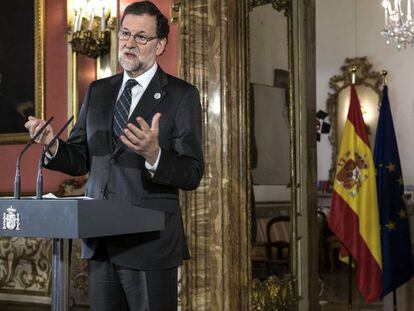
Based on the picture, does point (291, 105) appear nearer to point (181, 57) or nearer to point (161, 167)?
point (181, 57)

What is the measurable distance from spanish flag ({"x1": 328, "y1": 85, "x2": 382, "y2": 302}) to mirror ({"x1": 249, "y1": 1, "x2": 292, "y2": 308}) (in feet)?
3.72

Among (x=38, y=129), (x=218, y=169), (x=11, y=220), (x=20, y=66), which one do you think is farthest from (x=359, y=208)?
(x=11, y=220)

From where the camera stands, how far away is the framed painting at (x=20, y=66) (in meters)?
4.98

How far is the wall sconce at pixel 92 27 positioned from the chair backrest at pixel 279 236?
5.29 feet

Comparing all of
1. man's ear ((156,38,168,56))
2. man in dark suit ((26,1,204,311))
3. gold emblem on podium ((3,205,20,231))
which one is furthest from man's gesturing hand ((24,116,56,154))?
man's ear ((156,38,168,56))

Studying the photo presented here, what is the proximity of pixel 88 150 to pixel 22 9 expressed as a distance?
3.39 metres

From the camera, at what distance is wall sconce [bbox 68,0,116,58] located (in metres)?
4.46

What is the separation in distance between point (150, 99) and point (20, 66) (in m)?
3.39

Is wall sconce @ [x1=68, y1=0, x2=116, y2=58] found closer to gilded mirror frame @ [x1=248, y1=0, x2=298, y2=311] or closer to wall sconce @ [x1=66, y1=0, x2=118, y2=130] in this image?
wall sconce @ [x1=66, y1=0, x2=118, y2=130]

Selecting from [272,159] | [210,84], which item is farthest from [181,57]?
[272,159]

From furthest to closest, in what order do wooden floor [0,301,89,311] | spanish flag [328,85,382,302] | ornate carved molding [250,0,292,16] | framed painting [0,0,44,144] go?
spanish flag [328,85,382,302] → framed painting [0,0,44,144] → wooden floor [0,301,89,311] → ornate carved molding [250,0,292,16]

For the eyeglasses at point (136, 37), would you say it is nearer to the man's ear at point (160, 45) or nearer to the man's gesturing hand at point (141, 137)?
the man's ear at point (160, 45)

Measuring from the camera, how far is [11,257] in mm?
5078

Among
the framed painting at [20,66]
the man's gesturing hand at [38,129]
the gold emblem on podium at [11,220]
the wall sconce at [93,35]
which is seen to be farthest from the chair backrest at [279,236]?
the gold emblem on podium at [11,220]
